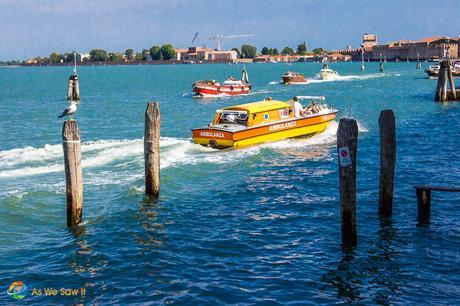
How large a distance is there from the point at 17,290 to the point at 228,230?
5.88m

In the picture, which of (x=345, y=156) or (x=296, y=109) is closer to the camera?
(x=345, y=156)

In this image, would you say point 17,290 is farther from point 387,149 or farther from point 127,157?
point 127,157

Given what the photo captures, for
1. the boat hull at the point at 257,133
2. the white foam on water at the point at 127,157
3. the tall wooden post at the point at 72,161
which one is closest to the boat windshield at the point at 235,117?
the boat hull at the point at 257,133

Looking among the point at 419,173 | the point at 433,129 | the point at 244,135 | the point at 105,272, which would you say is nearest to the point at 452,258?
the point at 105,272

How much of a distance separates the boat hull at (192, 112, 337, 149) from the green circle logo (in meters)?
15.8

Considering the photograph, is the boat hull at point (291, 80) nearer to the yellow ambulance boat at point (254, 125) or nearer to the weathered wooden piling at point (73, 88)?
the weathered wooden piling at point (73, 88)

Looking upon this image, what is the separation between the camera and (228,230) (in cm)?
1694

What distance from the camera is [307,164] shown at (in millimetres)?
25922

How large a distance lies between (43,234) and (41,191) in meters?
4.25

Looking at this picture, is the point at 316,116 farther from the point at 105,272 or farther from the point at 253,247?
the point at 105,272

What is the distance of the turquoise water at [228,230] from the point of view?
518 inches

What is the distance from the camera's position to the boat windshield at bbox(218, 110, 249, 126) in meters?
29.4

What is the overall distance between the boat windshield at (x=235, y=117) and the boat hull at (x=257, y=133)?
78cm

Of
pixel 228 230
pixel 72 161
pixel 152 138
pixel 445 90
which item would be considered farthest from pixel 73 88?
pixel 228 230
